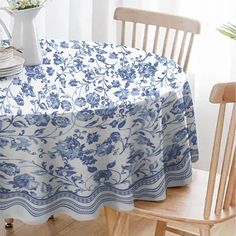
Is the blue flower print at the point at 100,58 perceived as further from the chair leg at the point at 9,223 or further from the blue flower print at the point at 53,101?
the chair leg at the point at 9,223

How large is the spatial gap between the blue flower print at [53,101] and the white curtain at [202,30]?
1.01 metres

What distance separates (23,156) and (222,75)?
4.68ft

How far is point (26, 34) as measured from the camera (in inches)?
84.9

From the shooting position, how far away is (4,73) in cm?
206

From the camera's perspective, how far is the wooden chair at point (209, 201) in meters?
1.77

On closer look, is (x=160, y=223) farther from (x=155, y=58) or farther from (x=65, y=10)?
(x=65, y=10)

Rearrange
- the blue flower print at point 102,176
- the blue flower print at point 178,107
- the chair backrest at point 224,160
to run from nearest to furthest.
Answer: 1. the chair backrest at point 224,160
2. the blue flower print at point 102,176
3. the blue flower print at point 178,107

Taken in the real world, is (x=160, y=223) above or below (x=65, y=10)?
below

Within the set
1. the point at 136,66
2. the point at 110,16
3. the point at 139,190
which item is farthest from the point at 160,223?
the point at 110,16

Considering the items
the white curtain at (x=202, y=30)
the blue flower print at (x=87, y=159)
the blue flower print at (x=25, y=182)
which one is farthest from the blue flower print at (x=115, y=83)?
the white curtain at (x=202, y=30)

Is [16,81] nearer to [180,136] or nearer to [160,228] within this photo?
[180,136]

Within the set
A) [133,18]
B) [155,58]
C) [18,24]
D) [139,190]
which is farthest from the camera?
[133,18]

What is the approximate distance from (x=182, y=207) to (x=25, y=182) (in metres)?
0.49

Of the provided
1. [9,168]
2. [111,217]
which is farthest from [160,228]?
[9,168]
